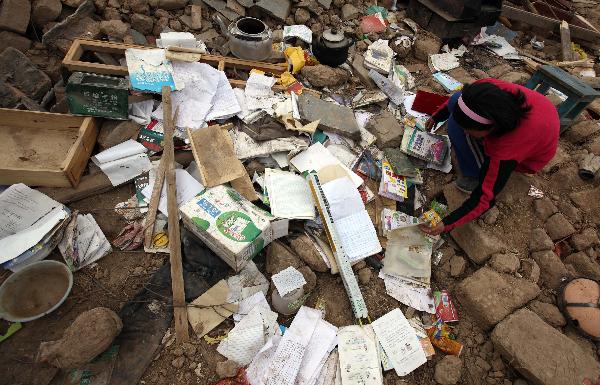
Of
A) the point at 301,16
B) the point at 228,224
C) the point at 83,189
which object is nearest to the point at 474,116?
the point at 228,224

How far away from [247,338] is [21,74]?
3234 mm

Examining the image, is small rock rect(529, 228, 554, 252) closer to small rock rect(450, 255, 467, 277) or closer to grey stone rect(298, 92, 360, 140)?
small rock rect(450, 255, 467, 277)

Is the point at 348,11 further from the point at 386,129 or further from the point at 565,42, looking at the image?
the point at 565,42

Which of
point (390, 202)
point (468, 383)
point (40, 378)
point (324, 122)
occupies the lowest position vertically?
point (40, 378)

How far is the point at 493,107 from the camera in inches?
90.8

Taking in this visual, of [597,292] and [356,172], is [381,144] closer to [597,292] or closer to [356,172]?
[356,172]

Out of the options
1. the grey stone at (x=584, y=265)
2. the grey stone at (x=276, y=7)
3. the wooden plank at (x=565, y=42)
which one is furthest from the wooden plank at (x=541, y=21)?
the grey stone at (x=584, y=265)

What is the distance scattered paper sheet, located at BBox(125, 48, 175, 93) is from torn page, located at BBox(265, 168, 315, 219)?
1.26 metres

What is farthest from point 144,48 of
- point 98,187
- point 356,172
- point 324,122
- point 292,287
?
point 292,287

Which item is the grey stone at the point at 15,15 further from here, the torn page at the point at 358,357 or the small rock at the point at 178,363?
the torn page at the point at 358,357

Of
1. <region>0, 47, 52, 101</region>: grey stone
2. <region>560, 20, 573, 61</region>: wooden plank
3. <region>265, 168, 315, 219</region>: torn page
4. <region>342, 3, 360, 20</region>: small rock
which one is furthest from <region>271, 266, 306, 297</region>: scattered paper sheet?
<region>560, 20, 573, 61</region>: wooden plank

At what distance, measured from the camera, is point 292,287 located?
7.85 ft

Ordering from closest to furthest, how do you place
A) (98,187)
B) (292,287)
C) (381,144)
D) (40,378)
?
(40,378), (292,287), (98,187), (381,144)

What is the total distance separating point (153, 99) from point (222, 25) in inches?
56.6
